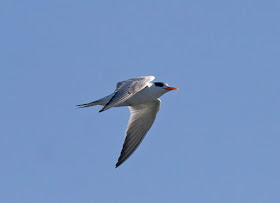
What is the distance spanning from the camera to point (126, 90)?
13203 millimetres

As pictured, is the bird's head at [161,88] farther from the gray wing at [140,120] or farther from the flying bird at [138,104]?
the gray wing at [140,120]

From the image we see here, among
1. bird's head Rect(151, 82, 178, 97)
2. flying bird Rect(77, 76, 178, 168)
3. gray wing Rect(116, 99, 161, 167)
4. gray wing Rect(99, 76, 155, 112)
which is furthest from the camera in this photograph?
gray wing Rect(116, 99, 161, 167)

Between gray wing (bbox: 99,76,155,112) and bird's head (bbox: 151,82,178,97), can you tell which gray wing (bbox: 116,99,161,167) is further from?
gray wing (bbox: 99,76,155,112)

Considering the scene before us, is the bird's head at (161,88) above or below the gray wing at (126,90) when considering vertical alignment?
above

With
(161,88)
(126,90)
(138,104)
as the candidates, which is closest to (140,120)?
(138,104)

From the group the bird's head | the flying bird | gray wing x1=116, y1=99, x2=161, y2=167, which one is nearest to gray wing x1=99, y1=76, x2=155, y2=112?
the flying bird

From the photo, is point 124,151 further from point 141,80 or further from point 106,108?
point 106,108

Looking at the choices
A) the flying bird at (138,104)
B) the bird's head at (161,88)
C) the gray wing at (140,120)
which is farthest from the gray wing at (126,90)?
the gray wing at (140,120)

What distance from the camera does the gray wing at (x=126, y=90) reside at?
12508mm

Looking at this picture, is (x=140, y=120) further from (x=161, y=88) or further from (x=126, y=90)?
(x=126, y=90)

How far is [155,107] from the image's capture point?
1622 cm

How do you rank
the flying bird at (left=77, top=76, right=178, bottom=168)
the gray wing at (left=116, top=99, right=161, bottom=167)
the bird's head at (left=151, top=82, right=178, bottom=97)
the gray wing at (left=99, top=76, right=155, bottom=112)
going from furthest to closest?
1. the gray wing at (left=116, top=99, right=161, bottom=167)
2. the bird's head at (left=151, top=82, right=178, bottom=97)
3. the flying bird at (left=77, top=76, right=178, bottom=168)
4. the gray wing at (left=99, top=76, right=155, bottom=112)

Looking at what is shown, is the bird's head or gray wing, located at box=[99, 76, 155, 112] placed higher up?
the bird's head

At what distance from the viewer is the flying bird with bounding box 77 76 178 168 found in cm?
1388
